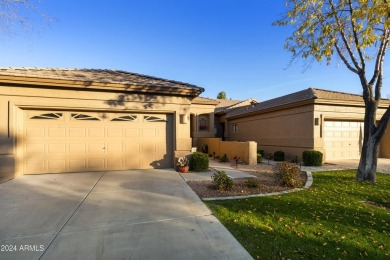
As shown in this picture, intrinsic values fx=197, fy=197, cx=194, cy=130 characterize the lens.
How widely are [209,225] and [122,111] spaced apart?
6829mm

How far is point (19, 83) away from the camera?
7676 millimetres

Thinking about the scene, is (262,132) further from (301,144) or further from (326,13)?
(326,13)

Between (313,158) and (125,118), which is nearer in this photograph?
(125,118)

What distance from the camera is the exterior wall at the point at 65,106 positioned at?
7.57 m

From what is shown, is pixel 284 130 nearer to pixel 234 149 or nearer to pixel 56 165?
pixel 234 149

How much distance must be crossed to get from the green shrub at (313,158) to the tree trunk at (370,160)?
134 inches

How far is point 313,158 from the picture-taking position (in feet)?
36.2

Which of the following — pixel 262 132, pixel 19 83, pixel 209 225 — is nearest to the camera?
pixel 209 225

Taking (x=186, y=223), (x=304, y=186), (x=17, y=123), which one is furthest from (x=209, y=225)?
(x=17, y=123)

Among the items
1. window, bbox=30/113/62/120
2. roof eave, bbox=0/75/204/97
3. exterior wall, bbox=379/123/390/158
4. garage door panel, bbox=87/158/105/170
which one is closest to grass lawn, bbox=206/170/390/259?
roof eave, bbox=0/75/204/97

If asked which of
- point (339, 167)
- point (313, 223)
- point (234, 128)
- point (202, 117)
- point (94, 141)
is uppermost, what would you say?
point (202, 117)

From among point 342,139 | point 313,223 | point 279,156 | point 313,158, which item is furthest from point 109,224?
point 342,139

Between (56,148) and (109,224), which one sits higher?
(56,148)

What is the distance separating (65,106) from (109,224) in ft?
20.9
